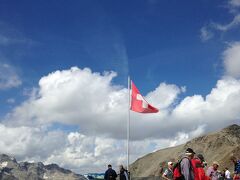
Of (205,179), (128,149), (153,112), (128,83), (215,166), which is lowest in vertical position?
(205,179)

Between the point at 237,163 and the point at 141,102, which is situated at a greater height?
the point at 141,102

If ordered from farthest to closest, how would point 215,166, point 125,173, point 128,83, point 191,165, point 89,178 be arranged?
1. point 89,178
2. point 128,83
3. point 125,173
4. point 215,166
5. point 191,165

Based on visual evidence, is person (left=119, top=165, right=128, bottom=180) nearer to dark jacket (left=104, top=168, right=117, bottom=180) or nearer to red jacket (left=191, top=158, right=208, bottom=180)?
dark jacket (left=104, top=168, right=117, bottom=180)

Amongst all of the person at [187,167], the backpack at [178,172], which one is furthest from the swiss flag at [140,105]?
the person at [187,167]

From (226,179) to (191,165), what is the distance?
48.9 feet

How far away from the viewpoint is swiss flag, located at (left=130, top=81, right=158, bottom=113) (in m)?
27.1

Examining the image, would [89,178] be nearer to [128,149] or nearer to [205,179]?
[128,149]

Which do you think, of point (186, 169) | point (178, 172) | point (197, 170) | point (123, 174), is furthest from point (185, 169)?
point (123, 174)

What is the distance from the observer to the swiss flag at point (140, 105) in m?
27.1

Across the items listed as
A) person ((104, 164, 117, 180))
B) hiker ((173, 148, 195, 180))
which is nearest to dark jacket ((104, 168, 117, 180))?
person ((104, 164, 117, 180))

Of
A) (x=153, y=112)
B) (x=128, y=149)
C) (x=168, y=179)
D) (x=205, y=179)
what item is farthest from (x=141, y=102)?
(x=205, y=179)

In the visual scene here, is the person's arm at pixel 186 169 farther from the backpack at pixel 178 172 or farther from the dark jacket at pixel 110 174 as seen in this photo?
the dark jacket at pixel 110 174

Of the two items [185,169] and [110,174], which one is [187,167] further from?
[110,174]

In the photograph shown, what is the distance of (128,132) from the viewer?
27.2 m
